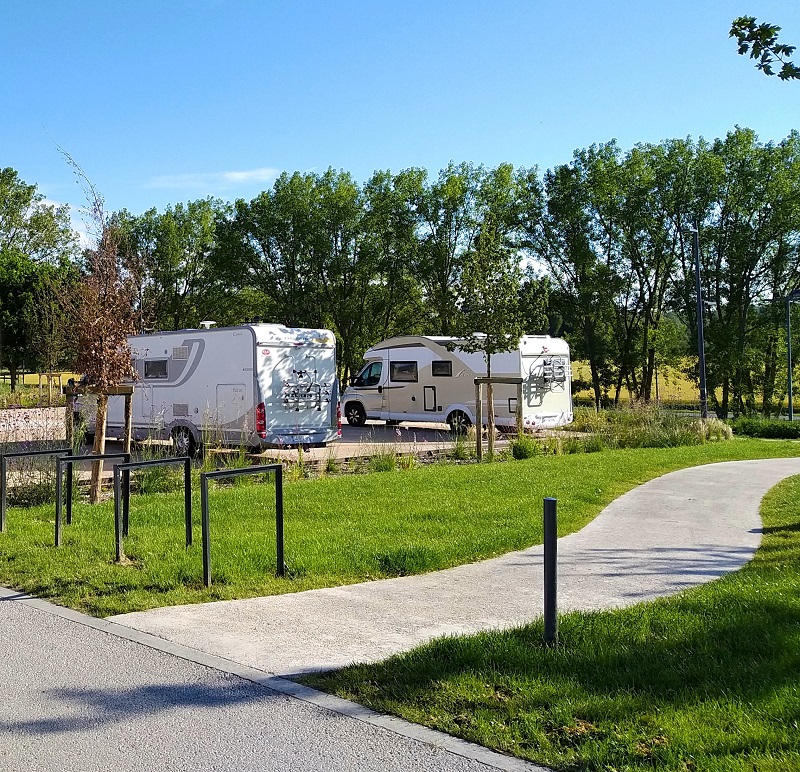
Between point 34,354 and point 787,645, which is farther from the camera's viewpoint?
point 34,354

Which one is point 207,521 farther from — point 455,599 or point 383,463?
point 383,463

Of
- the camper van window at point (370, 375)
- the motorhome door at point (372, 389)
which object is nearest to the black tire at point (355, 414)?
the motorhome door at point (372, 389)

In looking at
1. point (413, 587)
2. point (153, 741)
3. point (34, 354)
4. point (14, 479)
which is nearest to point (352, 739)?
point (153, 741)

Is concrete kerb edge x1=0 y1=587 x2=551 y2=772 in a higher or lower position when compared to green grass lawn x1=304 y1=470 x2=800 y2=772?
lower

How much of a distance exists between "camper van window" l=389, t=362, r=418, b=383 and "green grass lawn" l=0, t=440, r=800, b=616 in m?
11.1

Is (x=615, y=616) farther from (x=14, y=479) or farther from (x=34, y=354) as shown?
(x=34, y=354)

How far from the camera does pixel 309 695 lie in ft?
14.1

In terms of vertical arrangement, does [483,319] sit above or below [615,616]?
above

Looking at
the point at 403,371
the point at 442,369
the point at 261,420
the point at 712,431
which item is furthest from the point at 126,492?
the point at 403,371

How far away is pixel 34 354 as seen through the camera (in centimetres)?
3859

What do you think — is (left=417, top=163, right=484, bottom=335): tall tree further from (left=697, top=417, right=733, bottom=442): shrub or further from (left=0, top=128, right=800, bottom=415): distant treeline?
(left=697, top=417, right=733, bottom=442): shrub

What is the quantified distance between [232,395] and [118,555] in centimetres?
932

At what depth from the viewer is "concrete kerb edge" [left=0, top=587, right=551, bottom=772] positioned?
3.59 m

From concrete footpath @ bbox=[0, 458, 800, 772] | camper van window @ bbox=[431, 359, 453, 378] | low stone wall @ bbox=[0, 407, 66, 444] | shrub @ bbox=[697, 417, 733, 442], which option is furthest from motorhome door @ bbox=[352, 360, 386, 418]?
concrete footpath @ bbox=[0, 458, 800, 772]
